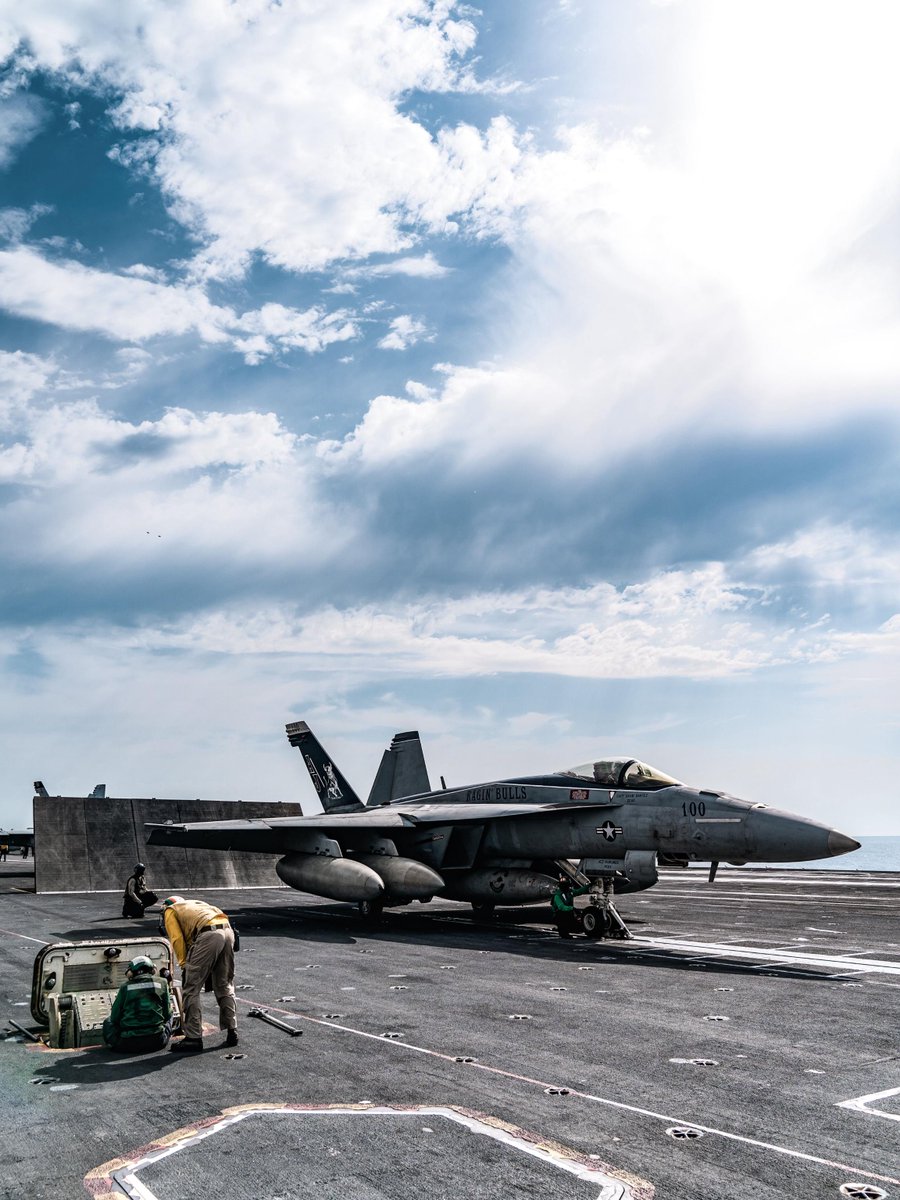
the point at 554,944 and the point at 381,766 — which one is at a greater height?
the point at 381,766

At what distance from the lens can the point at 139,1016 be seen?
905cm

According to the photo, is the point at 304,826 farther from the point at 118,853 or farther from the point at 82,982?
the point at 118,853

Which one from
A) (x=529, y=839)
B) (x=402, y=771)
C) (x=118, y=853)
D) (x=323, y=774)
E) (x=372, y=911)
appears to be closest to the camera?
(x=529, y=839)

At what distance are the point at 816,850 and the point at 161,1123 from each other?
42.7 ft

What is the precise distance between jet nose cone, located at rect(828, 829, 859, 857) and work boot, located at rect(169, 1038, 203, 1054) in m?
11.7

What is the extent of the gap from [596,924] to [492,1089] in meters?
11.6

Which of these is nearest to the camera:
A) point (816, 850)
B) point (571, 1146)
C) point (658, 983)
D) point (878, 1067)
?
point (571, 1146)

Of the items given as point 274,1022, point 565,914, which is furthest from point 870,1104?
point 565,914

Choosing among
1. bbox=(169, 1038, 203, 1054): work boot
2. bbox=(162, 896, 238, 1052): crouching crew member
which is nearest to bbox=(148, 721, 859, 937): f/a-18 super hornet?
bbox=(162, 896, 238, 1052): crouching crew member

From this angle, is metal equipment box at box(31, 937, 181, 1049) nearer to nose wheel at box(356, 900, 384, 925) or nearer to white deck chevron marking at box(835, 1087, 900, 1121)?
white deck chevron marking at box(835, 1087, 900, 1121)

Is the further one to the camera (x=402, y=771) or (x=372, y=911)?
(x=402, y=771)

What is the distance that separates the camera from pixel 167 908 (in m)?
9.93

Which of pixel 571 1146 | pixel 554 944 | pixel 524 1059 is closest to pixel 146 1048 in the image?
pixel 524 1059

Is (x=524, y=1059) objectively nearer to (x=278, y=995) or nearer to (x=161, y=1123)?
(x=161, y=1123)
